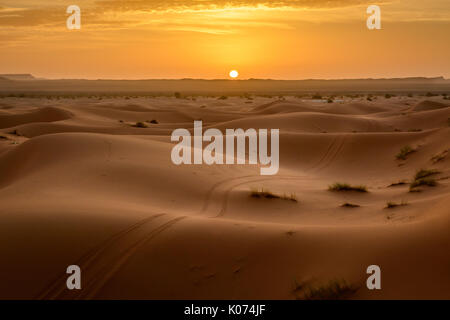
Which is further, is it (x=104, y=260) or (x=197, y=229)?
(x=197, y=229)

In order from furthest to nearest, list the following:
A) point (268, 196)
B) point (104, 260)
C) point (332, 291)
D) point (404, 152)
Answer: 1. point (404, 152)
2. point (268, 196)
3. point (104, 260)
4. point (332, 291)

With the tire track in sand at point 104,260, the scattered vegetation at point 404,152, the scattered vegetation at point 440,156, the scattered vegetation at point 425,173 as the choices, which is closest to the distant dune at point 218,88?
the scattered vegetation at point 404,152

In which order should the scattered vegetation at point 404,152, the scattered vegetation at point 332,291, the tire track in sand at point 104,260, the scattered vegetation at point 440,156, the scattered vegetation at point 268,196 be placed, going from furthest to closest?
the scattered vegetation at point 404,152, the scattered vegetation at point 440,156, the scattered vegetation at point 268,196, the tire track in sand at point 104,260, the scattered vegetation at point 332,291

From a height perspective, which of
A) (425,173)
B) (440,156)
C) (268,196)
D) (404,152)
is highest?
(404,152)

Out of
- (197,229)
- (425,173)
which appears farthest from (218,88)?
(197,229)

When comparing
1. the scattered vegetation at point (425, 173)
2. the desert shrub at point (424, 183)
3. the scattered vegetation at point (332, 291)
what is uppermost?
the scattered vegetation at point (425, 173)

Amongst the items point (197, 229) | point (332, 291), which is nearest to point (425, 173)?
point (197, 229)

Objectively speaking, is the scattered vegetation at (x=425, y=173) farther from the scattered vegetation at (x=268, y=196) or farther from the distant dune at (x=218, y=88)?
the distant dune at (x=218, y=88)

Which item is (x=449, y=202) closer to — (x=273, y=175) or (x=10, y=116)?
(x=273, y=175)

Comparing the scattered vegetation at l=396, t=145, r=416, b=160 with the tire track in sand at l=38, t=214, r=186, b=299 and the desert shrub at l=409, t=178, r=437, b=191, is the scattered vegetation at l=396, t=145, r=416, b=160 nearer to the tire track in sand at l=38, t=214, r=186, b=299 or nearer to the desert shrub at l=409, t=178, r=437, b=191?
the desert shrub at l=409, t=178, r=437, b=191
